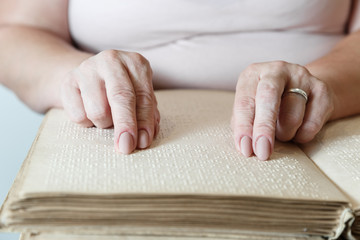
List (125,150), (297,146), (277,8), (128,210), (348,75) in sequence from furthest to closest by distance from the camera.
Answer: (277,8) < (348,75) < (297,146) < (125,150) < (128,210)

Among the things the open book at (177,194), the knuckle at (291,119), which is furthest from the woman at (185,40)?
the open book at (177,194)

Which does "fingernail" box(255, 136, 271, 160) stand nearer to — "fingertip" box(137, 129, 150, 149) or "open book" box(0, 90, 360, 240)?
"open book" box(0, 90, 360, 240)

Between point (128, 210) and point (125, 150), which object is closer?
point (128, 210)

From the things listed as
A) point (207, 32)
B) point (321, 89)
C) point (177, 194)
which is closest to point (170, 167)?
point (177, 194)

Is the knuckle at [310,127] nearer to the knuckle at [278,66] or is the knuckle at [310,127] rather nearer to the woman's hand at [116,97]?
the knuckle at [278,66]

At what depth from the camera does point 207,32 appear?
0.95 m

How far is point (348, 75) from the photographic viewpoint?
810 mm

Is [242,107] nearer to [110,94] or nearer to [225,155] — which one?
[225,155]

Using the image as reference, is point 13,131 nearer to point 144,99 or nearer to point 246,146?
point 144,99

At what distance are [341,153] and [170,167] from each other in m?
0.26

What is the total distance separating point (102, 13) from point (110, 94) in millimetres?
354

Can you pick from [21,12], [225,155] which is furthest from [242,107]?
[21,12]

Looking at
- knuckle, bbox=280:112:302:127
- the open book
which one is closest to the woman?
knuckle, bbox=280:112:302:127

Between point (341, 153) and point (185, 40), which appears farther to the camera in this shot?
point (185, 40)
